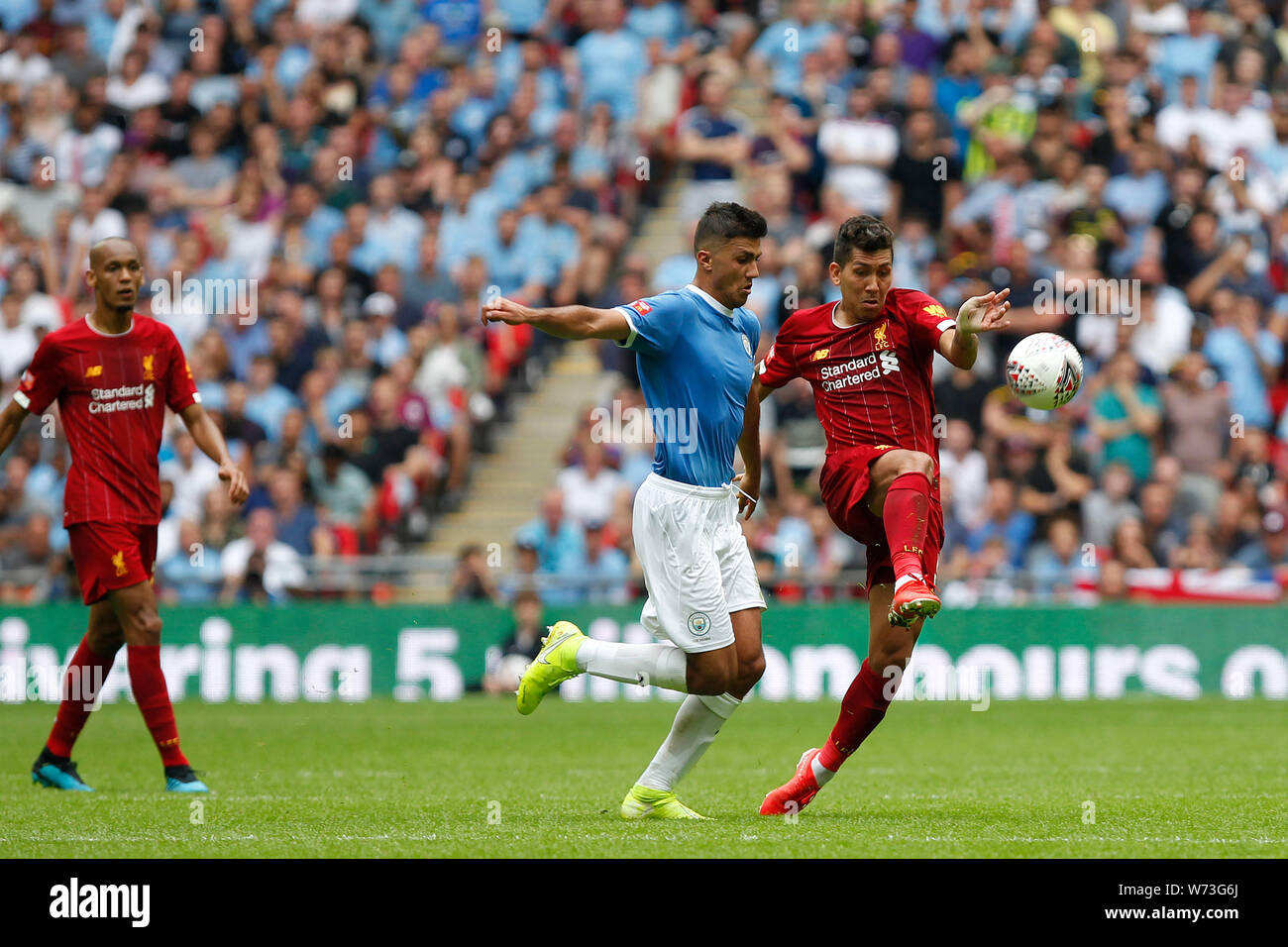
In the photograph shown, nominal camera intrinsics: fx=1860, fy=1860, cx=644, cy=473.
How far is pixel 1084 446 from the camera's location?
1847 cm

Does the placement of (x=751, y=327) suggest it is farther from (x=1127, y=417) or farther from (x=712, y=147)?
(x=712, y=147)

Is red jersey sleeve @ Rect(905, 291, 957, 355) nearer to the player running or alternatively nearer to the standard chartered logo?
the player running

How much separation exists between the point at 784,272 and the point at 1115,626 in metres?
5.37

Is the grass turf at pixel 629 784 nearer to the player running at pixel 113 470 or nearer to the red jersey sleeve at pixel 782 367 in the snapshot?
the player running at pixel 113 470

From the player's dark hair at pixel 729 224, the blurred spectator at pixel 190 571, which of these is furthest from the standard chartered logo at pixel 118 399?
the blurred spectator at pixel 190 571

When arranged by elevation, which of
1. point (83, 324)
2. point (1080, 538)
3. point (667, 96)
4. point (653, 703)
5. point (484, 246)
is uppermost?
point (667, 96)

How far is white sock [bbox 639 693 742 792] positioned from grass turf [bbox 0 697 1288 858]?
0.30 m

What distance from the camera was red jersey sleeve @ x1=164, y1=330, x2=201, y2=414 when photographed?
1024 cm

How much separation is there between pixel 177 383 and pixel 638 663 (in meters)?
3.49

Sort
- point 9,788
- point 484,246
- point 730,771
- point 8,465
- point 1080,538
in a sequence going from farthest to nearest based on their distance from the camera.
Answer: point 484,246
point 8,465
point 1080,538
point 730,771
point 9,788

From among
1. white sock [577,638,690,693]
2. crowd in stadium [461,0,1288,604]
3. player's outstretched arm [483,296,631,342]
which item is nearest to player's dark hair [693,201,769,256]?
player's outstretched arm [483,296,631,342]

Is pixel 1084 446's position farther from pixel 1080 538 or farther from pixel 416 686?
pixel 416 686

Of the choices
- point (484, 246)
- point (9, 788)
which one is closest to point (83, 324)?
point (9, 788)

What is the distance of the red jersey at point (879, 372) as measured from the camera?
8656mm
